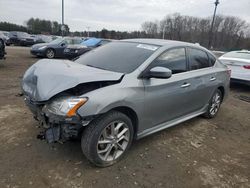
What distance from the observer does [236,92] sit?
24.8 feet

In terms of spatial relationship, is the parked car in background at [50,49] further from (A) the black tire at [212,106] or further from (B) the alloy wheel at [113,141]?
(B) the alloy wheel at [113,141]

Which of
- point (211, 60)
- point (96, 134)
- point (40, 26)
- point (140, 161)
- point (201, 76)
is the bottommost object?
A: point (140, 161)

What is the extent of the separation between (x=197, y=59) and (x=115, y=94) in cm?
221

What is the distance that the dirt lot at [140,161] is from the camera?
2.51m

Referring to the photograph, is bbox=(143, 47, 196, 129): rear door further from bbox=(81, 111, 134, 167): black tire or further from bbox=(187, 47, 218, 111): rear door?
bbox=(81, 111, 134, 167): black tire

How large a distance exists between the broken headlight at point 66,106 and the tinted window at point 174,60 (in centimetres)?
131

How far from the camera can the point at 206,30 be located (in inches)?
2189

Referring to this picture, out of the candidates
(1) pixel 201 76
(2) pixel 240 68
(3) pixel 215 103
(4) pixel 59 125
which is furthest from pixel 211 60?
(2) pixel 240 68

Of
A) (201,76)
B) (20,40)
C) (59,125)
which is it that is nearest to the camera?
(59,125)

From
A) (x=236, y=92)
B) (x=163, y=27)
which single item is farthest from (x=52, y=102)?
(x=163, y=27)

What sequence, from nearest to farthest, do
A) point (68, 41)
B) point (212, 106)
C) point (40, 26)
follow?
point (212, 106) < point (68, 41) < point (40, 26)

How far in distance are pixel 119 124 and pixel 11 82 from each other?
5.12 metres

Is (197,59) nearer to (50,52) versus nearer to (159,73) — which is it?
(159,73)

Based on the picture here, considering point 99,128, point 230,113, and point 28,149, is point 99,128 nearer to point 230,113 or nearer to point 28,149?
point 28,149
